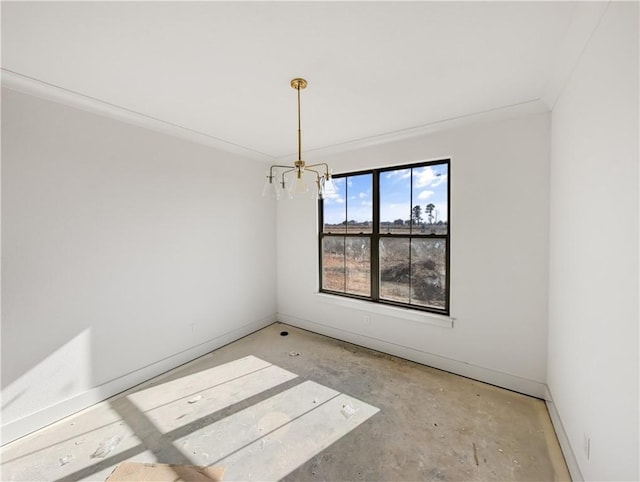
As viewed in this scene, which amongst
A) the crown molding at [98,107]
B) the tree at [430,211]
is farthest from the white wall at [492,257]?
the crown molding at [98,107]

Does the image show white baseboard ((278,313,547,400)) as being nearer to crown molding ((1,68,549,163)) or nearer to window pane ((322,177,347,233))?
window pane ((322,177,347,233))

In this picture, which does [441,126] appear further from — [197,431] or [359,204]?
[197,431]

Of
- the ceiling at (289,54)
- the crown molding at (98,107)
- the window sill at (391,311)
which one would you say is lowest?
the window sill at (391,311)

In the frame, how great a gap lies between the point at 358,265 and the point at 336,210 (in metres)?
0.83

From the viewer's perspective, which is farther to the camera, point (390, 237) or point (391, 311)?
point (390, 237)

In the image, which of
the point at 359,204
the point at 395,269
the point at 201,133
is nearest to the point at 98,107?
the point at 201,133

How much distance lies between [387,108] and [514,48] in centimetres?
98

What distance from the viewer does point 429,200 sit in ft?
9.93

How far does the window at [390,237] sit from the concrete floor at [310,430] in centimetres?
94

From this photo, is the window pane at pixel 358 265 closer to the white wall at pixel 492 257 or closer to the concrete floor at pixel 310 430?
the white wall at pixel 492 257

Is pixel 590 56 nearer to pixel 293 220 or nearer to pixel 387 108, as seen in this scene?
pixel 387 108

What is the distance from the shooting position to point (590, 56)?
147 centimetres

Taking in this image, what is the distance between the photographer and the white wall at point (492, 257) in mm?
2395

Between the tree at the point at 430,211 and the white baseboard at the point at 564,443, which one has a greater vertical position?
the tree at the point at 430,211
